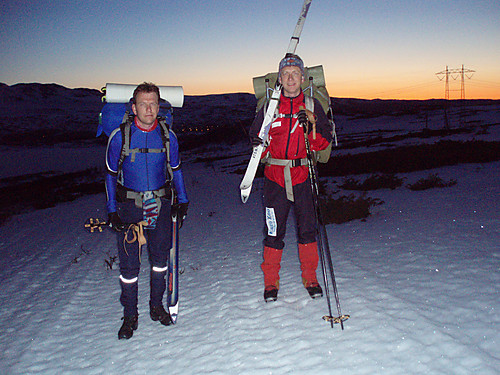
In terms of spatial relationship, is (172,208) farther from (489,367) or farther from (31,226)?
(31,226)

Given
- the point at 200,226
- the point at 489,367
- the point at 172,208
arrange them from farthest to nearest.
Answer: the point at 200,226 < the point at 172,208 < the point at 489,367

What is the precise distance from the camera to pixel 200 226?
863cm

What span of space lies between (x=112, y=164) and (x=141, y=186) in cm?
36

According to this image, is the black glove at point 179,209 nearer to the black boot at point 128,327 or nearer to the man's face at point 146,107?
the man's face at point 146,107

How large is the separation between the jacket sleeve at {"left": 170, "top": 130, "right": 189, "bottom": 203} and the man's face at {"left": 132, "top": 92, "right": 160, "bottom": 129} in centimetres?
34

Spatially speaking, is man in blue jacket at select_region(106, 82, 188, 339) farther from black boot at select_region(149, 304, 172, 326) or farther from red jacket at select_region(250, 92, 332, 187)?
red jacket at select_region(250, 92, 332, 187)

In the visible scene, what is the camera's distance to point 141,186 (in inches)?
143

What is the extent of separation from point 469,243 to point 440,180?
A: 19.4 feet

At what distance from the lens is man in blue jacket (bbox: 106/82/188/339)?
348 cm

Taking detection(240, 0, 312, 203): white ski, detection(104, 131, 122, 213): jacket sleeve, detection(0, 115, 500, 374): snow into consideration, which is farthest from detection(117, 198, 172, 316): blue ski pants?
detection(240, 0, 312, 203): white ski

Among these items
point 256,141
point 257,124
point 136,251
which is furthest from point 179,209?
point 257,124

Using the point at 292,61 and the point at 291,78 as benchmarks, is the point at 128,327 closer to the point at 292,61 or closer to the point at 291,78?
the point at 291,78

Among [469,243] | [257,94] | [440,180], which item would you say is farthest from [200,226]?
[440,180]

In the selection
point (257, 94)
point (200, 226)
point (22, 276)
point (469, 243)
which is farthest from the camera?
point (200, 226)
